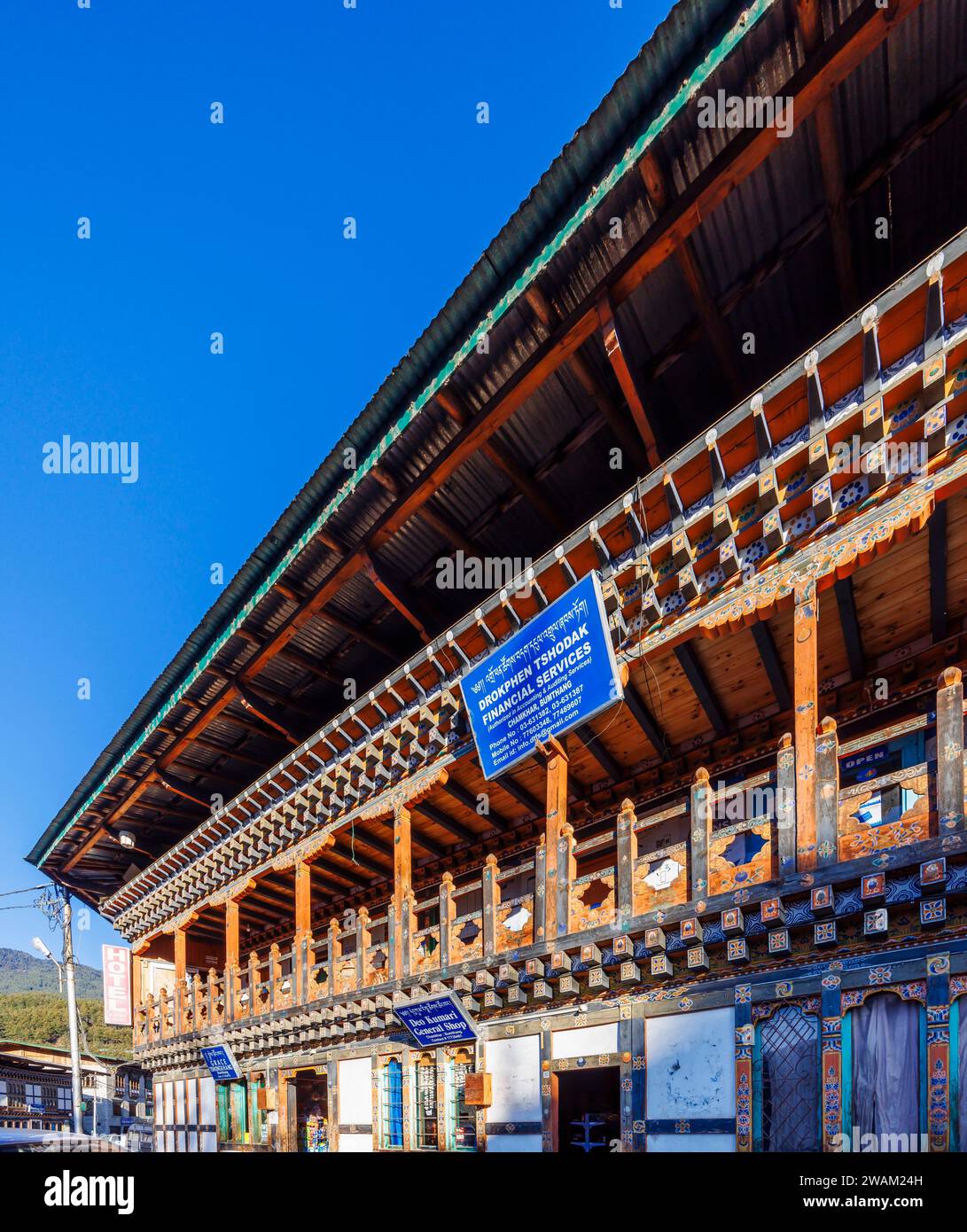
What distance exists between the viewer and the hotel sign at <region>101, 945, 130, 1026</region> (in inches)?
1064

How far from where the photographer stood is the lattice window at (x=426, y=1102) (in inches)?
522

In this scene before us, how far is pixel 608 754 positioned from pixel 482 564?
136 inches

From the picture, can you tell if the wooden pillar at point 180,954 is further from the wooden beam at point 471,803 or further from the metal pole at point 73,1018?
the wooden beam at point 471,803

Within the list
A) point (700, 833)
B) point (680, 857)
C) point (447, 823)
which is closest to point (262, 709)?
point (447, 823)

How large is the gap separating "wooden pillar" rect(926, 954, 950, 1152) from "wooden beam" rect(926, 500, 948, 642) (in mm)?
4086

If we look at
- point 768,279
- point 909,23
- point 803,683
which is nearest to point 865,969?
point 803,683

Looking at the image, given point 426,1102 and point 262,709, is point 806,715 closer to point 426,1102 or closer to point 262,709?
point 426,1102

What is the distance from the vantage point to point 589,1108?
48.3 ft

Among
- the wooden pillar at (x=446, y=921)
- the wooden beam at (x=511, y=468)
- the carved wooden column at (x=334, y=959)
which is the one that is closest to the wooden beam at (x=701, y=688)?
the wooden beam at (x=511, y=468)

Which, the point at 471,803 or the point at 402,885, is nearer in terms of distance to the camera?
the point at 402,885

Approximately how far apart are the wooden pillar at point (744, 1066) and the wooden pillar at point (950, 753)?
2660 mm

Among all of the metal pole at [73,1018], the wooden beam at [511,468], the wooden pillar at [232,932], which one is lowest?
the metal pole at [73,1018]

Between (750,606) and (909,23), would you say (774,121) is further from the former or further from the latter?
(750,606)

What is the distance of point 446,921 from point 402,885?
122cm
